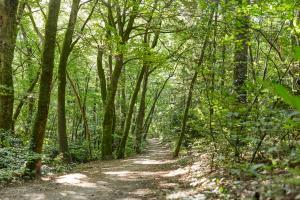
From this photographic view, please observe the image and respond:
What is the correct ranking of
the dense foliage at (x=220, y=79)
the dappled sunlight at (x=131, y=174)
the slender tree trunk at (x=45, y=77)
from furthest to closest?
the dappled sunlight at (x=131, y=174) < the slender tree trunk at (x=45, y=77) < the dense foliage at (x=220, y=79)

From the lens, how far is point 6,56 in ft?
37.3

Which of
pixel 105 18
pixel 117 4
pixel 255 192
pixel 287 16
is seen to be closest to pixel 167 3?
pixel 117 4

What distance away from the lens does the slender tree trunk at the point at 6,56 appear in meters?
10.1

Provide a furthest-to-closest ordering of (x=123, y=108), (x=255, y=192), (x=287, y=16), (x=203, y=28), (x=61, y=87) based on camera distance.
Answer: (x=123, y=108) < (x=61, y=87) < (x=203, y=28) < (x=287, y=16) < (x=255, y=192)

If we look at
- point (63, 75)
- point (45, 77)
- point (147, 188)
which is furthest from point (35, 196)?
point (63, 75)

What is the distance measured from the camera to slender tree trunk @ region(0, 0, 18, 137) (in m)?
10.1

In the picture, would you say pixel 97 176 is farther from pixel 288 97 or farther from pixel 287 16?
pixel 288 97

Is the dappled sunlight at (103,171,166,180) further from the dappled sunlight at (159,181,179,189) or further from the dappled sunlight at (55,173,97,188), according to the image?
the dappled sunlight at (159,181,179,189)

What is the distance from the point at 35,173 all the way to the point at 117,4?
8.53 m

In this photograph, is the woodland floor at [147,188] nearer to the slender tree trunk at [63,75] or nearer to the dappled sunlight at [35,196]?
the dappled sunlight at [35,196]

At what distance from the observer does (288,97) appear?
3605mm

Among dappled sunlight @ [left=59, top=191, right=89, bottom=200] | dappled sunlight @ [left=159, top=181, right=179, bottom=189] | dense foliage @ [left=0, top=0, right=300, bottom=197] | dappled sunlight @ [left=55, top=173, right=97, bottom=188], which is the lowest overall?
dappled sunlight @ [left=55, top=173, right=97, bottom=188]

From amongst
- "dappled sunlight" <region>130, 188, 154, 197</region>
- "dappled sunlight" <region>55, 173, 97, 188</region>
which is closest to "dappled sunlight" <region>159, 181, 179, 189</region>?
"dappled sunlight" <region>130, 188, 154, 197</region>

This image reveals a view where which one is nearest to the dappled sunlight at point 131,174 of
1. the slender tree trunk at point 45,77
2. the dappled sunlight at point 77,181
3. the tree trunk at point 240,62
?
the dappled sunlight at point 77,181
